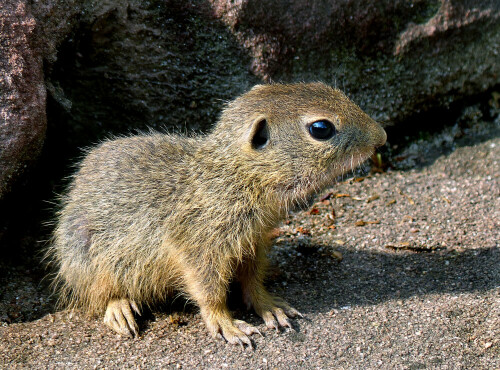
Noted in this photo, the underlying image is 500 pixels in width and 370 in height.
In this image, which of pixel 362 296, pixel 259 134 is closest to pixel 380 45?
pixel 259 134

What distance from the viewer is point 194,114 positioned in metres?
6.05

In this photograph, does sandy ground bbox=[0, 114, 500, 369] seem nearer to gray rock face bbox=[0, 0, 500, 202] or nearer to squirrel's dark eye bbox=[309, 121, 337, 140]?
gray rock face bbox=[0, 0, 500, 202]

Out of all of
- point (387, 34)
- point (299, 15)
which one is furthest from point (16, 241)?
point (387, 34)

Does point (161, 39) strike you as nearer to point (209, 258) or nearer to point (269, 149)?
point (269, 149)

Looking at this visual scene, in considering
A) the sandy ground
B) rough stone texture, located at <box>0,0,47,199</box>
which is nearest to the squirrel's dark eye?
the sandy ground

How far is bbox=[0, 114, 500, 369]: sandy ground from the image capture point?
4.19 metres

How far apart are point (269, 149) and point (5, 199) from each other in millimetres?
2328

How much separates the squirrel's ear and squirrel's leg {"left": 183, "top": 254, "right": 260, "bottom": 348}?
3.10 ft

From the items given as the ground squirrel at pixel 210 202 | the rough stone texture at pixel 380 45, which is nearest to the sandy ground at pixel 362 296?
the ground squirrel at pixel 210 202

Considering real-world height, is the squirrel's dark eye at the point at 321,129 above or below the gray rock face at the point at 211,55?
below

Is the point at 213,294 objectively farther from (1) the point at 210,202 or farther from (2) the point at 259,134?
(2) the point at 259,134

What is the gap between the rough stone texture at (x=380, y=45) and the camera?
5793 millimetres

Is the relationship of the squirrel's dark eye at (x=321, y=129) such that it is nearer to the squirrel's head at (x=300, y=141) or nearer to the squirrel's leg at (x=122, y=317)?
the squirrel's head at (x=300, y=141)

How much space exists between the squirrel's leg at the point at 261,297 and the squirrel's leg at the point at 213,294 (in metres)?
0.19
